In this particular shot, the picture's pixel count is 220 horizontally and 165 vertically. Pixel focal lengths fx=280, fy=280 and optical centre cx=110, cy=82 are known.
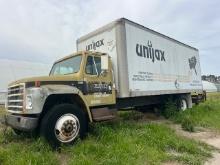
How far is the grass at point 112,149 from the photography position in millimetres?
5934

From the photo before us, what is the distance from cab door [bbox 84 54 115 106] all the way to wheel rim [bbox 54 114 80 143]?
0.97m

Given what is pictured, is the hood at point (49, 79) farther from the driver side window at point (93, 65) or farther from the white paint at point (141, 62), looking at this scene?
the white paint at point (141, 62)

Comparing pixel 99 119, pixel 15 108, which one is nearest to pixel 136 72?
pixel 99 119

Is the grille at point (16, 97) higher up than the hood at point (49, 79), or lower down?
lower down

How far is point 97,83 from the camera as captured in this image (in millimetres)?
8133

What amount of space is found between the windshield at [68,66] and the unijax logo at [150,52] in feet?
8.24

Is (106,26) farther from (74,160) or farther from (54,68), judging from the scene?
(74,160)

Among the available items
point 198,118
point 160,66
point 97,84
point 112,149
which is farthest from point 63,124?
point 198,118

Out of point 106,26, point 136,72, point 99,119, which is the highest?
point 106,26

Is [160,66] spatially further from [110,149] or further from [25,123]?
[25,123]

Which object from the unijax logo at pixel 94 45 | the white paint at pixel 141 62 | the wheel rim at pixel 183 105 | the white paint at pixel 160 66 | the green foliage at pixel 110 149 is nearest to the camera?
the green foliage at pixel 110 149

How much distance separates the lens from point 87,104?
7703mm

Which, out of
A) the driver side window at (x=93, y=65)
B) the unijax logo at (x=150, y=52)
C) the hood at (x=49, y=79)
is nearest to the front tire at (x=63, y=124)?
the hood at (x=49, y=79)

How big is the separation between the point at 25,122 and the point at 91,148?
1632 millimetres
